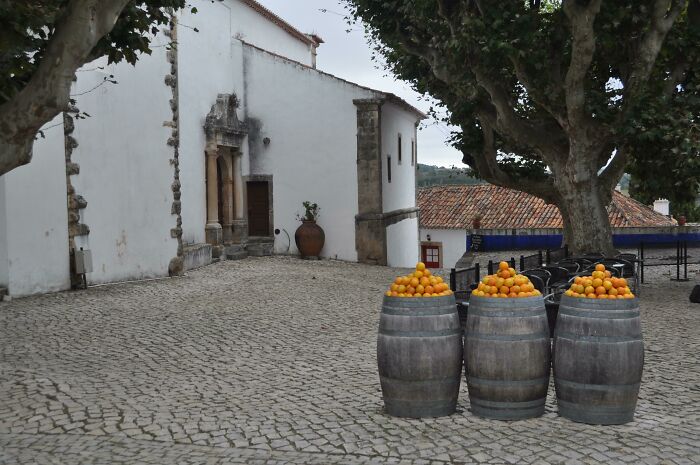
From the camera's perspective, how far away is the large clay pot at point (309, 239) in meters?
18.5

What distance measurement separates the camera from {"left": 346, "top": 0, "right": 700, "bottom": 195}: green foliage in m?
11.1

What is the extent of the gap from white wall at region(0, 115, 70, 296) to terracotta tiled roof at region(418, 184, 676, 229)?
807 inches

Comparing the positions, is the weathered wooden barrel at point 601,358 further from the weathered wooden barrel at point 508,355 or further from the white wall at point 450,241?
the white wall at point 450,241

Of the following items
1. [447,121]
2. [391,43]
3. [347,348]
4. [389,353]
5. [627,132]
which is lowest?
[347,348]

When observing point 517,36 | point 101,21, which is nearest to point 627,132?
point 517,36

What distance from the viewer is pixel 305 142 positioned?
19047mm

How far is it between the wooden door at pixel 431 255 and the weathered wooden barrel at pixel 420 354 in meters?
27.5

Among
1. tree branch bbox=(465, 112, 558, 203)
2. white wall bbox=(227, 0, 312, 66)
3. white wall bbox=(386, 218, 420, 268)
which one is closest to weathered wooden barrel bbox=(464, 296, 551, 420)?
tree branch bbox=(465, 112, 558, 203)

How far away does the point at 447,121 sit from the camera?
54.5 feet

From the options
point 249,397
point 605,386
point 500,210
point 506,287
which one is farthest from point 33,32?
point 500,210

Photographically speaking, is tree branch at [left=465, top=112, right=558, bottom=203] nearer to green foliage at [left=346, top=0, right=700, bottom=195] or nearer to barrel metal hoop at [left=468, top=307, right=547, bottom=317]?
green foliage at [left=346, top=0, right=700, bottom=195]

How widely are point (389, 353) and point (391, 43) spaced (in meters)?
11.0

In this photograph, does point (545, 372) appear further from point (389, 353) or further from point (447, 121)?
point (447, 121)

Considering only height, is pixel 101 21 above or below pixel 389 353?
above
